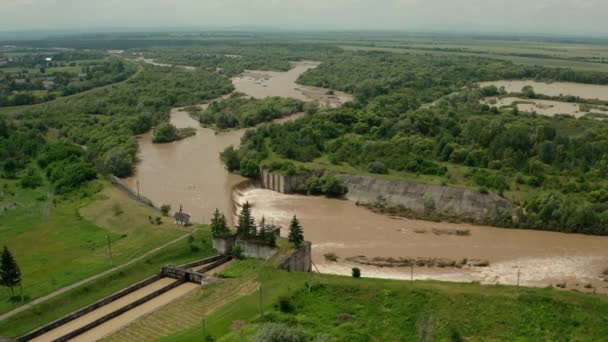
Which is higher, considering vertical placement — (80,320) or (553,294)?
(553,294)

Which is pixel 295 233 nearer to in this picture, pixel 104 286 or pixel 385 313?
pixel 385 313

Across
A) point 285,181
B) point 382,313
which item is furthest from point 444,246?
point 285,181

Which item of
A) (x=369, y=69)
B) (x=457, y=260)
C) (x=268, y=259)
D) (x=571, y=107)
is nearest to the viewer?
(x=268, y=259)

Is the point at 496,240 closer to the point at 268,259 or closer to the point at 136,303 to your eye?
the point at 268,259

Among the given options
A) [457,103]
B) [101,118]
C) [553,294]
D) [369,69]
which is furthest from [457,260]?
[369,69]

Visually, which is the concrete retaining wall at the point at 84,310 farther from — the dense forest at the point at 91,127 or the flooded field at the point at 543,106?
the flooded field at the point at 543,106

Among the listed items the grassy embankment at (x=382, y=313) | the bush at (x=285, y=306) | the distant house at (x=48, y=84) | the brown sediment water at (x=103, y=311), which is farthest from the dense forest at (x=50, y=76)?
the bush at (x=285, y=306)

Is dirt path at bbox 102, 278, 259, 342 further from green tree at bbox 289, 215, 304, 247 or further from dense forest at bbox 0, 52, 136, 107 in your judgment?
dense forest at bbox 0, 52, 136, 107
